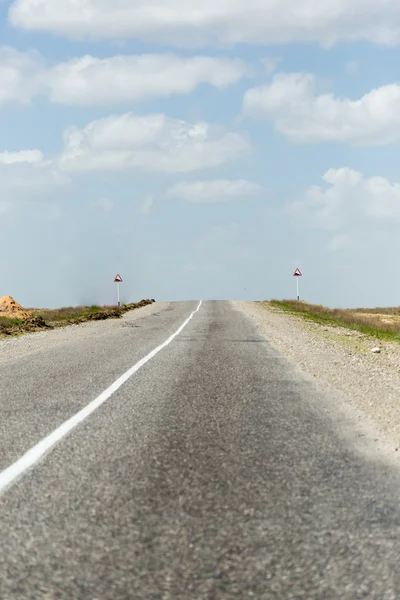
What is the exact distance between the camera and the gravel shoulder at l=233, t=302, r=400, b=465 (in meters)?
7.00

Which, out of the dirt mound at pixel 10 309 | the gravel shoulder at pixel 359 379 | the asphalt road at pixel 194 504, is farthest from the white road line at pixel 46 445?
the dirt mound at pixel 10 309

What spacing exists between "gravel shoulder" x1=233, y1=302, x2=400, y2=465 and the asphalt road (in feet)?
1.34

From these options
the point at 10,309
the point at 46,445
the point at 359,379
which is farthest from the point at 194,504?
the point at 10,309

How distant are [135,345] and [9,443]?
412 inches

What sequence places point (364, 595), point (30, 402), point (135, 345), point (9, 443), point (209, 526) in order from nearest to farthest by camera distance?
point (364, 595), point (209, 526), point (9, 443), point (30, 402), point (135, 345)

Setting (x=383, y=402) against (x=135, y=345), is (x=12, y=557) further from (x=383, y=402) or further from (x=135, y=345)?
(x=135, y=345)

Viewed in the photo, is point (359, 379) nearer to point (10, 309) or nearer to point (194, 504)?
point (194, 504)

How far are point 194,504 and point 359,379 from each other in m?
7.17

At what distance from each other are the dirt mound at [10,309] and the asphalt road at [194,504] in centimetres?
2699

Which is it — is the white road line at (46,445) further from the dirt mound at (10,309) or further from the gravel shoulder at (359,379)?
the dirt mound at (10,309)

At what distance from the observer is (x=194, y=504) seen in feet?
14.7

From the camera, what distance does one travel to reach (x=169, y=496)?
4.64 metres

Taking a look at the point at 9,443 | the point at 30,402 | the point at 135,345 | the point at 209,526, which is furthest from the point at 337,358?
the point at 209,526

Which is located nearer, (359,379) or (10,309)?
(359,379)
